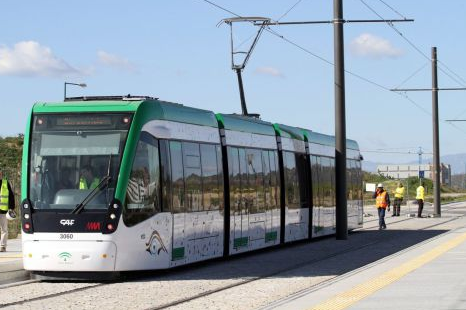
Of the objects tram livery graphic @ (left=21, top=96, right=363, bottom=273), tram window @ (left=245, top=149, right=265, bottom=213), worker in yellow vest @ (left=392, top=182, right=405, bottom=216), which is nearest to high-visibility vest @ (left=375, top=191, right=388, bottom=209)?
tram window @ (left=245, top=149, right=265, bottom=213)

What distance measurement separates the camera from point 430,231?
3378 cm

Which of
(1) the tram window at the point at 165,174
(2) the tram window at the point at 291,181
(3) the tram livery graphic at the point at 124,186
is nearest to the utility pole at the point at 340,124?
(2) the tram window at the point at 291,181

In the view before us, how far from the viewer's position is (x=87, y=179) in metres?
16.8

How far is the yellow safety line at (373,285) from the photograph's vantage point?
12.3 m

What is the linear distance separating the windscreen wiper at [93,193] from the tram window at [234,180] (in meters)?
4.99

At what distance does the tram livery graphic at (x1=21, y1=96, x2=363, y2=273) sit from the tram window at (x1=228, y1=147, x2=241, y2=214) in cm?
6

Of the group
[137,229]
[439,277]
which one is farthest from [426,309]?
[137,229]

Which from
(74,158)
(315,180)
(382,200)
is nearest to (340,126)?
(315,180)

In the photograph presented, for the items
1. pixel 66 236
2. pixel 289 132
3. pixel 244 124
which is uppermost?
pixel 289 132

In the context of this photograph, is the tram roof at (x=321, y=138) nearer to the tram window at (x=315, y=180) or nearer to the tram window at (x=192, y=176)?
the tram window at (x=315, y=180)

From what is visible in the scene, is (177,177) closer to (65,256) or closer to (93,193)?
(93,193)

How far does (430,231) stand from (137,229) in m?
18.7

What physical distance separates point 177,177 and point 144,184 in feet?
4.44

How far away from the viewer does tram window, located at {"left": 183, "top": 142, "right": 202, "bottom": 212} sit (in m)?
18.9
